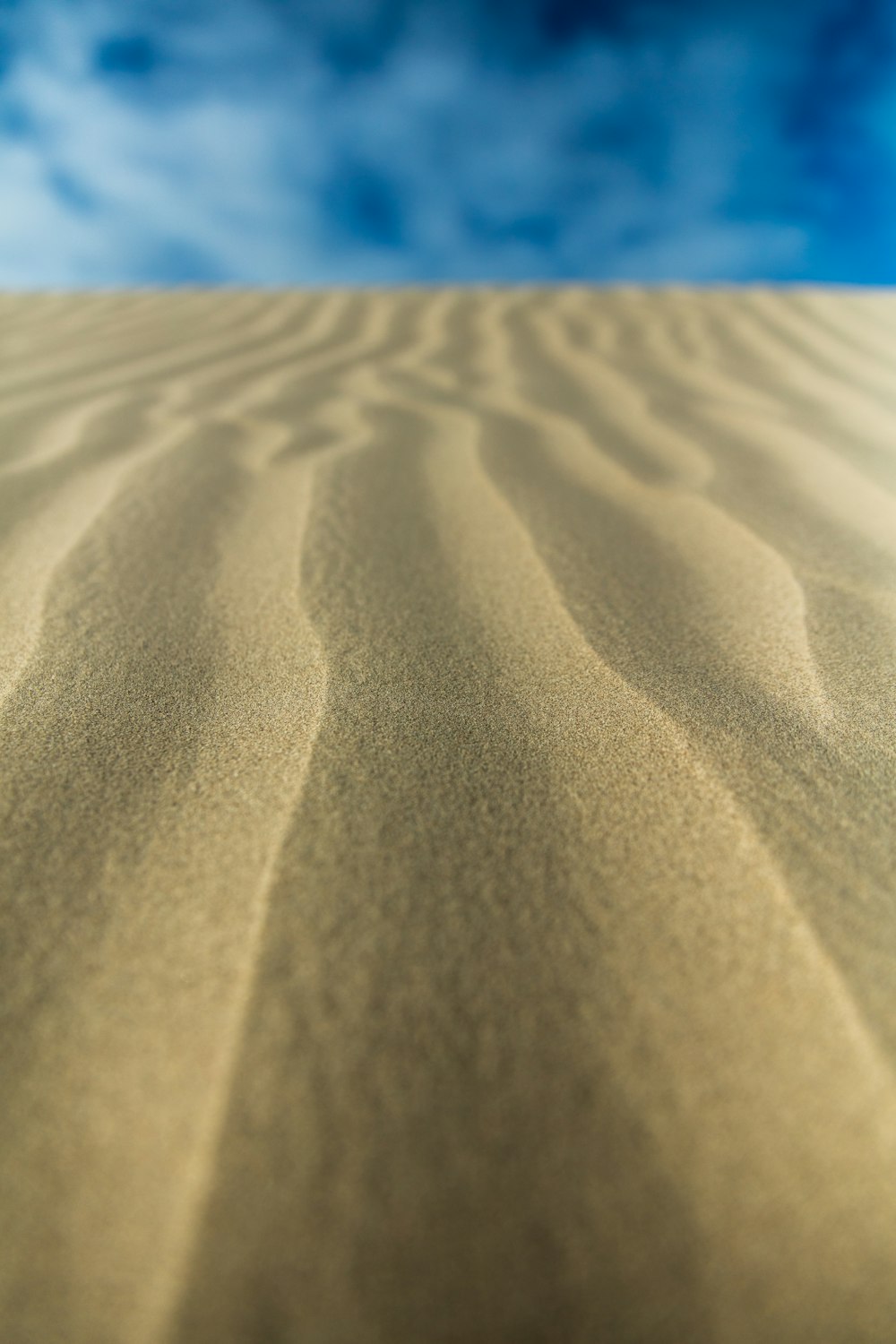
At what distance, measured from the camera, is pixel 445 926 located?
1.92 feet

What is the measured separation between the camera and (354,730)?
790 mm

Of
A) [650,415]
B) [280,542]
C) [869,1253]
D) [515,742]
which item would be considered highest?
[650,415]

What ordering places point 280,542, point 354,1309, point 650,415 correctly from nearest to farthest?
point 354,1309
point 280,542
point 650,415

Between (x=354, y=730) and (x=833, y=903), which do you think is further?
(x=354, y=730)

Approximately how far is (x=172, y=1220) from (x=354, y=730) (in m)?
0.43

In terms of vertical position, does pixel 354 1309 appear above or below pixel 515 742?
below

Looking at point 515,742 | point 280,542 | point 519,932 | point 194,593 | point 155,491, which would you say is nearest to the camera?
point 519,932

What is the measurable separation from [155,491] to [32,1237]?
122cm

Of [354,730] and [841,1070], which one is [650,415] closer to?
[354,730]

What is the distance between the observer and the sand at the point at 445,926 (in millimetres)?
423

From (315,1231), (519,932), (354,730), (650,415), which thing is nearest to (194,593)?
(354,730)

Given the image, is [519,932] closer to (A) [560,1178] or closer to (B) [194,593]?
(A) [560,1178]

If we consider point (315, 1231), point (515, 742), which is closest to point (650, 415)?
point (515, 742)

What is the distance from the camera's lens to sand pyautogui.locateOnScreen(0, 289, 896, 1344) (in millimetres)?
423
